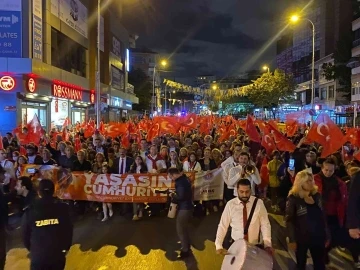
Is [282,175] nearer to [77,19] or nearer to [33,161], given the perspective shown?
[33,161]

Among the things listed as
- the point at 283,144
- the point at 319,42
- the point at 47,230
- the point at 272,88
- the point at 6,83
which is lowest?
the point at 47,230

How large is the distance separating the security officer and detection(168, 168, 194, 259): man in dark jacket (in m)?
2.91

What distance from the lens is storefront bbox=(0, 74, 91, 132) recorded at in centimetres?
2356

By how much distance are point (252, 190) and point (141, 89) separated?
72.7m

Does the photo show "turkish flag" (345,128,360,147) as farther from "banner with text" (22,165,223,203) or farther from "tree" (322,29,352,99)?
"tree" (322,29,352,99)

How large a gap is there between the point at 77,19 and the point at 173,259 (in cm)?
2999

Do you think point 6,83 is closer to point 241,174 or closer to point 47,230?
point 241,174

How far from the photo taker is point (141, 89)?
7950 cm

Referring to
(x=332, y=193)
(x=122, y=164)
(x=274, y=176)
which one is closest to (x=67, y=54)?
(x=122, y=164)

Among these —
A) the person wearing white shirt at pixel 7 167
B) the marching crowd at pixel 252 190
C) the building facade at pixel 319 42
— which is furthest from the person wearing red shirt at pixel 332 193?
the building facade at pixel 319 42

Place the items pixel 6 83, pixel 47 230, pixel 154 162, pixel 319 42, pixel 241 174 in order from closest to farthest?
pixel 47 230 → pixel 241 174 → pixel 154 162 → pixel 6 83 → pixel 319 42

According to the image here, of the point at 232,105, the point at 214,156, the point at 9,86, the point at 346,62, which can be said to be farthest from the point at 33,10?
the point at 232,105

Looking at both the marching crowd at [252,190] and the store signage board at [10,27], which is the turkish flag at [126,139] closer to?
Answer: the marching crowd at [252,190]

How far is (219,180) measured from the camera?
34.3 ft
